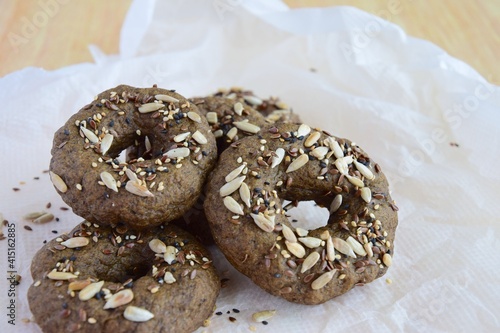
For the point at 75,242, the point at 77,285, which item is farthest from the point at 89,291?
the point at 75,242

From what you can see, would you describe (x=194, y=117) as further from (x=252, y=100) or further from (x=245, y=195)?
(x=252, y=100)

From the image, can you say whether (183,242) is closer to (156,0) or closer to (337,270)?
(337,270)

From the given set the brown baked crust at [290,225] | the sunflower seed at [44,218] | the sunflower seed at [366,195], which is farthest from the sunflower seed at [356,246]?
the sunflower seed at [44,218]

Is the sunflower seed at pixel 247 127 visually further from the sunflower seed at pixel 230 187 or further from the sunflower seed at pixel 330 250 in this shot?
the sunflower seed at pixel 330 250

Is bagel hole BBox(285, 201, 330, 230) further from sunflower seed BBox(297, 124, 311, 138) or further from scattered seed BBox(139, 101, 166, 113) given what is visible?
scattered seed BBox(139, 101, 166, 113)

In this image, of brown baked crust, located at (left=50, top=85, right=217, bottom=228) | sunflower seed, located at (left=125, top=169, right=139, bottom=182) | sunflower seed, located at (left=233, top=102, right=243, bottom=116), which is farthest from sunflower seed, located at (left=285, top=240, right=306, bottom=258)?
sunflower seed, located at (left=233, top=102, right=243, bottom=116)
